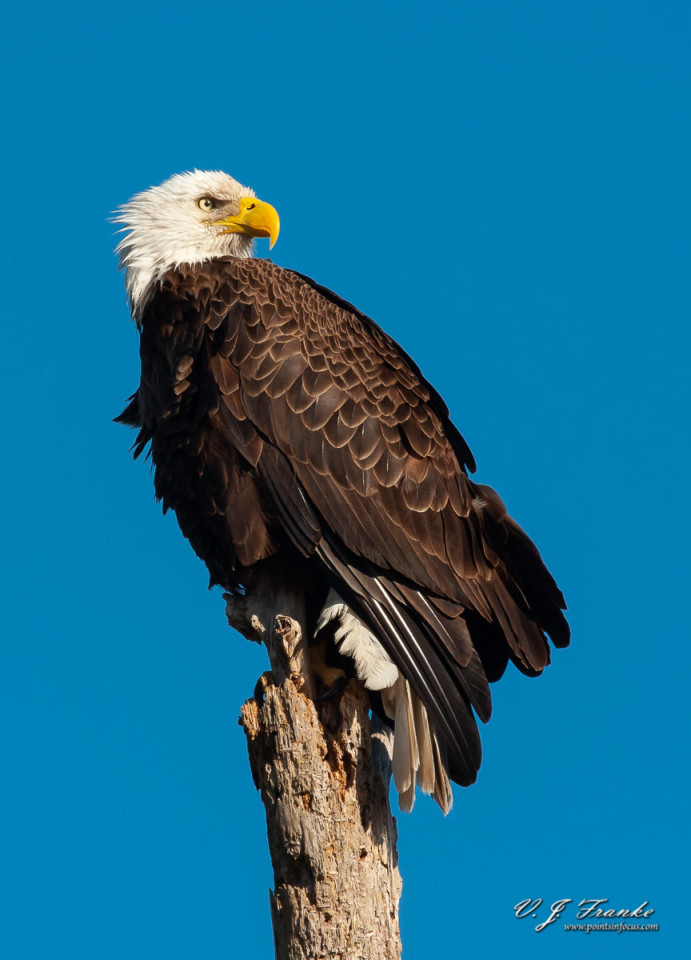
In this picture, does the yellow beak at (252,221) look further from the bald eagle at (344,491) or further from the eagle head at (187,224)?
the bald eagle at (344,491)

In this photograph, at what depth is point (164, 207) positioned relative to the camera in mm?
6938

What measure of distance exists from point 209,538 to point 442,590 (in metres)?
1.23

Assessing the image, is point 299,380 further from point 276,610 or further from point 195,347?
point 276,610

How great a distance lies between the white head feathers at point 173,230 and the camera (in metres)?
6.61

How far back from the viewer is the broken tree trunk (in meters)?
4.98

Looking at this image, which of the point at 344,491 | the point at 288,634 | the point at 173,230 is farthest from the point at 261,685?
the point at 173,230

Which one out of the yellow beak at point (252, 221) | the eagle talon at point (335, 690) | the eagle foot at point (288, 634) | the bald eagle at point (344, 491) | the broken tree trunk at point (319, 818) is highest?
the yellow beak at point (252, 221)

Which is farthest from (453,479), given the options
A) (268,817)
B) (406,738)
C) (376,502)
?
(268,817)

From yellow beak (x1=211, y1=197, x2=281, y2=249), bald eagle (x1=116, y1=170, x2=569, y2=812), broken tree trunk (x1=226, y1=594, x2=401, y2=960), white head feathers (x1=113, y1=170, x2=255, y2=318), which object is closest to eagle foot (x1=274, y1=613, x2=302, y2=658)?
broken tree trunk (x1=226, y1=594, x2=401, y2=960)

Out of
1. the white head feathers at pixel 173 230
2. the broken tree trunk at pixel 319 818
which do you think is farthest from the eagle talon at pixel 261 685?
the white head feathers at pixel 173 230

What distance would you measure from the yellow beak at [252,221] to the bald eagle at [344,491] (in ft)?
1.07

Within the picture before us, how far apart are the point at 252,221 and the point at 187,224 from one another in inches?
14.8

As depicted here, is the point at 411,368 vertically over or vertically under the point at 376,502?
over

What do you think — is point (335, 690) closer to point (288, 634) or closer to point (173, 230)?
point (288, 634)
